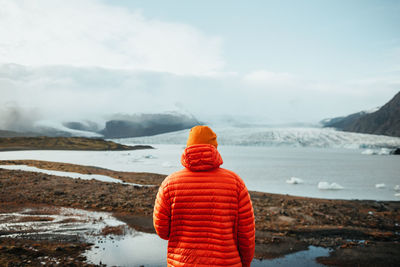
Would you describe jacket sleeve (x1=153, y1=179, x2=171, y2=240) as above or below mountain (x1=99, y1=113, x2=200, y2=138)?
below

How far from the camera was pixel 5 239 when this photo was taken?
447 centimetres

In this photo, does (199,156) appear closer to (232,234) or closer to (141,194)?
→ (232,234)

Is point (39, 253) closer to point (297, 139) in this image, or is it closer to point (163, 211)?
point (163, 211)

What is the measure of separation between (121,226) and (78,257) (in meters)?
1.75

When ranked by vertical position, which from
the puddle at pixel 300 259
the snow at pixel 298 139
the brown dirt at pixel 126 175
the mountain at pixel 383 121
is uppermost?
the mountain at pixel 383 121

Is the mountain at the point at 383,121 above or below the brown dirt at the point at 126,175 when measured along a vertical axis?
above

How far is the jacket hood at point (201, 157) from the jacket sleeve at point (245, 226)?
0.29 m

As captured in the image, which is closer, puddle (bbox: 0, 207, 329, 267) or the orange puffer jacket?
the orange puffer jacket

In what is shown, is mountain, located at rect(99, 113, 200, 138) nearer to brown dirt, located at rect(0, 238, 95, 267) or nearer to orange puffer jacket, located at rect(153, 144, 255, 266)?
brown dirt, located at rect(0, 238, 95, 267)

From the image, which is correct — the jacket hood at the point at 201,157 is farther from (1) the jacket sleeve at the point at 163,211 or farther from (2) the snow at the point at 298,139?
(2) the snow at the point at 298,139

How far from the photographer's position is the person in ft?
6.20

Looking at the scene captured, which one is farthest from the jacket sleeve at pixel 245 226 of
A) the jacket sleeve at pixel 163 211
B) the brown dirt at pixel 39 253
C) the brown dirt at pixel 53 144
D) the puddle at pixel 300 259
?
the brown dirt at pixel 53 144

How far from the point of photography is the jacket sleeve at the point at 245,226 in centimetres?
195

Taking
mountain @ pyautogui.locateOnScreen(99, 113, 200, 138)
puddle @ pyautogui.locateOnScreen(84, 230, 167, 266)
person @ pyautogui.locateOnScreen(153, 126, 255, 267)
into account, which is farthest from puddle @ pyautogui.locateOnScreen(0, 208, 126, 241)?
mountain @ pyautogui.locateOnScreen(99, 113, 200, 138)
